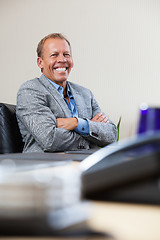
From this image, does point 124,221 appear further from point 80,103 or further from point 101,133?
point 80,103

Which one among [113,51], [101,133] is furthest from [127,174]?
[113,51]

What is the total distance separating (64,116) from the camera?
1.85 m

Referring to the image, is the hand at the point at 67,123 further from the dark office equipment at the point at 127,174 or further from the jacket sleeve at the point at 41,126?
the dark office equipment at the point at 127,174

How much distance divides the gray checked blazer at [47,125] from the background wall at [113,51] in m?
1.37

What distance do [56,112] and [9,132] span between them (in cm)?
28

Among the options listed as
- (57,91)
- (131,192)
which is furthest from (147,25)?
(131,192)

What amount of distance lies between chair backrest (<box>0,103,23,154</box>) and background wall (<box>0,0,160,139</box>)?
1543 mm

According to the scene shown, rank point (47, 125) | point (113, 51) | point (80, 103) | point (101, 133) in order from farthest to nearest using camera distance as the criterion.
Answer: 1. point (113, 51)
2. point (80, 103)
3. point (101, 133)
4. point (47, 125)

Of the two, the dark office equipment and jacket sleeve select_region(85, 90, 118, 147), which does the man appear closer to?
jacket sleeve select_region(85, 90, 118, 147)

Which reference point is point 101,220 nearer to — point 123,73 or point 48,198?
point 48,198

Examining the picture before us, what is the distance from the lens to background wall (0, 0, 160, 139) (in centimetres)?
328

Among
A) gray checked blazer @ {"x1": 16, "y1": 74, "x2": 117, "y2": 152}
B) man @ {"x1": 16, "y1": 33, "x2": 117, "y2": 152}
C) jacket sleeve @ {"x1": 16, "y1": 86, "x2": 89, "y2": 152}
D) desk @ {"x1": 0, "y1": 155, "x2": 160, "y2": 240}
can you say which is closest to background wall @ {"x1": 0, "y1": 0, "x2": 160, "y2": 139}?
man @ {"x1": 16, "y1": 33, "x2": 117, "y2": 152}

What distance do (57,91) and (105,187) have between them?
1.65 meters

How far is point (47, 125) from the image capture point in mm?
1655
